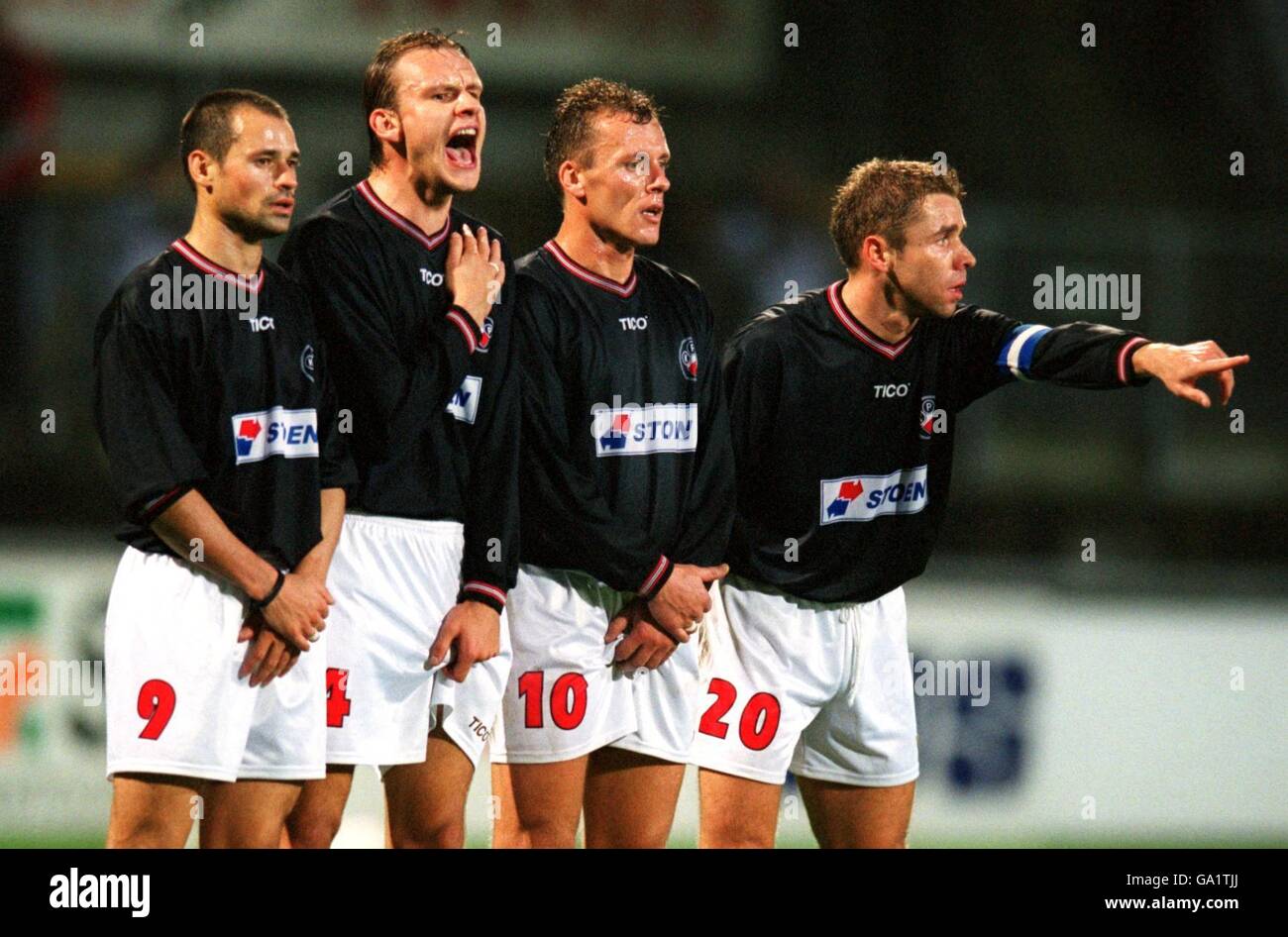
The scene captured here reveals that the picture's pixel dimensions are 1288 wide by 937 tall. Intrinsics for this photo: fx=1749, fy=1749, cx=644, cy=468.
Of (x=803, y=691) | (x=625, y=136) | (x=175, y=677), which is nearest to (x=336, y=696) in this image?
(x=175, y=677)

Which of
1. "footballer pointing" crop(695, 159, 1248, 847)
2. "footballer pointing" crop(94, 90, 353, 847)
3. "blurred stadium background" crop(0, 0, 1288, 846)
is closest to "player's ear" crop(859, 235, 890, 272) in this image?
"footballer pointing" crop(695, 159, 1248, 847)

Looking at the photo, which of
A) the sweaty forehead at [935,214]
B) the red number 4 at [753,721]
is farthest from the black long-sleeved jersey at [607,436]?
the sweaty forehead at [935,214]

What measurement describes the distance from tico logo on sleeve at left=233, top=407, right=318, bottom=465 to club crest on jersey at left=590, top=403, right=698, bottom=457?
2.26ft

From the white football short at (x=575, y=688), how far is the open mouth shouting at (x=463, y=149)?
0.88 meters

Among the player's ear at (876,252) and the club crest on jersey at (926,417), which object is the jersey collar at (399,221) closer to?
the player's ear at (876,252)

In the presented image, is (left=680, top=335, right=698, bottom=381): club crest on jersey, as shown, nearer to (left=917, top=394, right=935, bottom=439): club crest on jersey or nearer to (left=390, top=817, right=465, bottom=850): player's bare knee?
(left=917, top=394, right=935, bottom=439): club crest on jersey

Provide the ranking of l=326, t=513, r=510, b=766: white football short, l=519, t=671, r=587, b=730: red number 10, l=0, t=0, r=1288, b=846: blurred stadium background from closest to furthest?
1. l=326, t=513, r=510, b=766: white football short
2. l=519, t=671, r=587, b=730: red number 10
3. l=0, t=0, r=1288, b=846: blurred stadium background

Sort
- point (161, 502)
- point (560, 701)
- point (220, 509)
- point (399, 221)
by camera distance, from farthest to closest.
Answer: point (560, 701) < point (399, 221) < point (220, 509) < point (161, 502)

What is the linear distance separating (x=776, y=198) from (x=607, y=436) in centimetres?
442

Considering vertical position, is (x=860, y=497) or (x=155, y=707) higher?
(x=860, y=497)

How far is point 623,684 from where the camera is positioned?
3883mm

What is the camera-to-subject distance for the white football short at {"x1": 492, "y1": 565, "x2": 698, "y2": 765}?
3775 mm

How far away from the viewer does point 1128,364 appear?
3.84 metres

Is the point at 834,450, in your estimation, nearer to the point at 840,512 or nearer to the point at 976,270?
the point at 840,512
